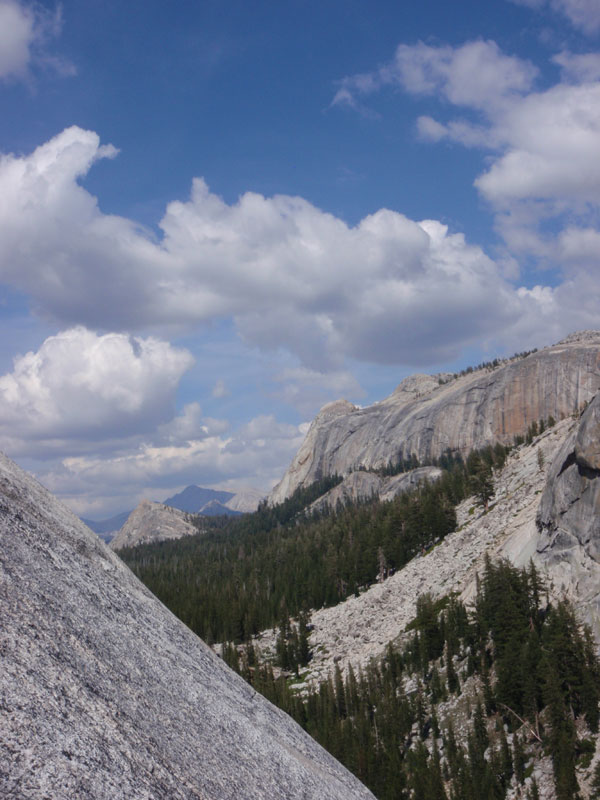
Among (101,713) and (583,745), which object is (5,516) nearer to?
(101,713)

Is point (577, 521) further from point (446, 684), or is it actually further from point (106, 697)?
point (106, 697)

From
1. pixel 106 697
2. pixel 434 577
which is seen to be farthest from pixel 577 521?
pixel 106 697

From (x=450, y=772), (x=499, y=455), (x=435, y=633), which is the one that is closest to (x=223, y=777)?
(x=450, y=772)

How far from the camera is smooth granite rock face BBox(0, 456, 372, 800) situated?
602 cm

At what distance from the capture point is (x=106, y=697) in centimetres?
754

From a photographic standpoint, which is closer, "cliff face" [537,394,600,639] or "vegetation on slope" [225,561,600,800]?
"vegetation on slope" [225,561,600,800]

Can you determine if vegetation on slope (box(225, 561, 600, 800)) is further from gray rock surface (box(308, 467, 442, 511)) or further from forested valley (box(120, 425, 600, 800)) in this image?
gray rock surface (box(308, 467, 442, 511))

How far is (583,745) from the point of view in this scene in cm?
3794

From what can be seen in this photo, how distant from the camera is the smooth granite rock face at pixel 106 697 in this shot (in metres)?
6.02

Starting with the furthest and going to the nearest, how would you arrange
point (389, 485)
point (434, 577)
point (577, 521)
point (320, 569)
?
1. point (389, 485)
2. point (320, 569)
3. point (434, 577)
4. point (577, 521)

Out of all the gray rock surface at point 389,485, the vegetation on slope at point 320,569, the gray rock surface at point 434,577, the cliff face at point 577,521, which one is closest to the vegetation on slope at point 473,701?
the cliff face at point 577,521

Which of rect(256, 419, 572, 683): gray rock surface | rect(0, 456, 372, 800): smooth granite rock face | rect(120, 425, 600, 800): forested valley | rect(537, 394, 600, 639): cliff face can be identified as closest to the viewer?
rect(0, 456, 372, 800): smooth granite rock face

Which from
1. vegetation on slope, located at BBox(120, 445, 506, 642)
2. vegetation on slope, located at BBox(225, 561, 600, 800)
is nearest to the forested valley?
vegetation on slope, located at BBox(225, 561, 600, 800)

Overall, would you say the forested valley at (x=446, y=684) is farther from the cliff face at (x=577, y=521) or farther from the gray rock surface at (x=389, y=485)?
the gray rock surface at (x=389, y=485)
